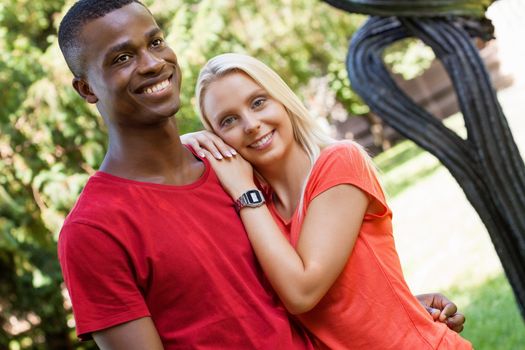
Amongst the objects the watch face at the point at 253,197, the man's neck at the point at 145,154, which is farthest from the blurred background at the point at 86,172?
the man's neck at the point at 145,154

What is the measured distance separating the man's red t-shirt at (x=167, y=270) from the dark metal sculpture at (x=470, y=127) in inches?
65.1

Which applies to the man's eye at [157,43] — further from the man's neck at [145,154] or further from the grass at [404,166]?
the grass at [404,166]

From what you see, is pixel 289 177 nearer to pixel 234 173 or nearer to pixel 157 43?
pixel 234 173

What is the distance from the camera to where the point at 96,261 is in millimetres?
2252

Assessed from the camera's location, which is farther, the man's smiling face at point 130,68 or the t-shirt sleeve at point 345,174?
the t-shirt sleeve at point 345,174

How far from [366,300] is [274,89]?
2.47 ft

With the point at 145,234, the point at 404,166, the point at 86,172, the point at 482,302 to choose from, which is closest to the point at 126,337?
the point at 145,234

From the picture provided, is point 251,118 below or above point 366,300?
above

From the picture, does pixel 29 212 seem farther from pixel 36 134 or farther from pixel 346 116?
pixel 346 116

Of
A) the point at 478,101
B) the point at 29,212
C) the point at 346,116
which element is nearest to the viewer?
the point at 478,101

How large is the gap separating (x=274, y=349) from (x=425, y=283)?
640 centimetres

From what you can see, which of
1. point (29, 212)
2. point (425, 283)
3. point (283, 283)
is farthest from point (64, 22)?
point (425, 283)

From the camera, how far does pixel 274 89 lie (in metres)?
2.82

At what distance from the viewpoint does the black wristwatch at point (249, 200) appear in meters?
2.64
